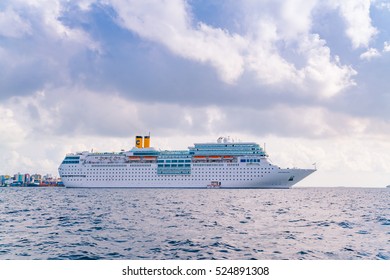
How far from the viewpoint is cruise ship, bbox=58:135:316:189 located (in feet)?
269

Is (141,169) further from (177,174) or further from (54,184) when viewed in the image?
(54,184)

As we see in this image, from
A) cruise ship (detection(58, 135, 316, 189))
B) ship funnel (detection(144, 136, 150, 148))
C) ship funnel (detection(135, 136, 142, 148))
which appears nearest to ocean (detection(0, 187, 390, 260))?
cruise ship (detection(58, 135, 316, 189))

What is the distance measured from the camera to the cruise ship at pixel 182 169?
8188 centimetres

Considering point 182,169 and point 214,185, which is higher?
point 182,169

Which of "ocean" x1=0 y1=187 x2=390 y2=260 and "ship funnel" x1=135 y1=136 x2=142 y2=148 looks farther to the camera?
"ship funnel" x1=135 y1=136 x2=142 y2=148

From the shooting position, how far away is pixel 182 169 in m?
87.3

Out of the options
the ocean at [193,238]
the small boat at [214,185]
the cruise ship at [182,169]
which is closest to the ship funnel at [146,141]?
the cruise ship at [182,169]

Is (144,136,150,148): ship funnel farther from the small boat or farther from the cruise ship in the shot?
the small boat

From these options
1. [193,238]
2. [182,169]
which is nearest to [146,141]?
[182,169]

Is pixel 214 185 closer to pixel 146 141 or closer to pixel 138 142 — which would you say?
pixel 146 141

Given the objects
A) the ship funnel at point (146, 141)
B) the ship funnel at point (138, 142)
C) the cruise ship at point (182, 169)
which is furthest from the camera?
the ship funnel at point (146, 141)

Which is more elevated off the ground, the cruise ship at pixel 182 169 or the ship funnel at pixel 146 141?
the ship funnel at pixel 146 141

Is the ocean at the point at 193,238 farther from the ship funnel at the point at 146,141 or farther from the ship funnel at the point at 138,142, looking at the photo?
the ship funnel at the point at 146,141
